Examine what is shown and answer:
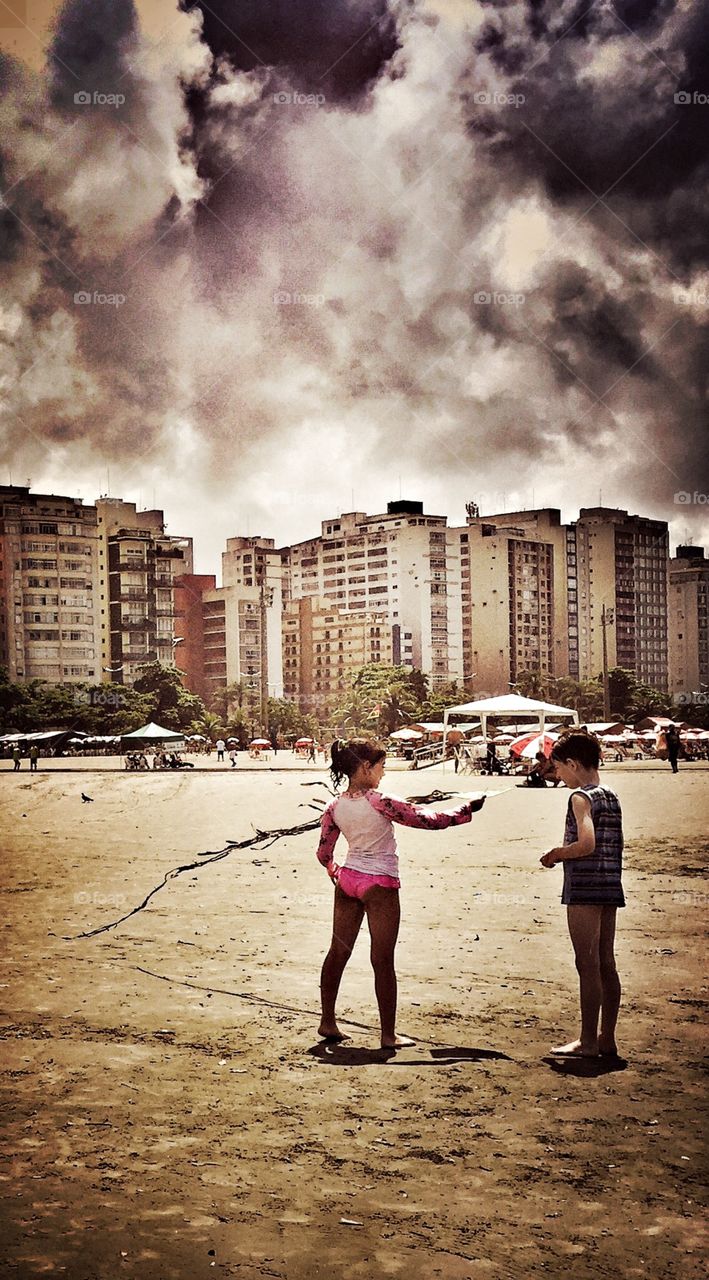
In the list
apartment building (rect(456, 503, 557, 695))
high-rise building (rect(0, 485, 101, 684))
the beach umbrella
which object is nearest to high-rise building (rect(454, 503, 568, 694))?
apartment building (rect(456, 503, 557, 695))

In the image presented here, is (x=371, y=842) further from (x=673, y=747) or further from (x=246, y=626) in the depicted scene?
(x=246, y=626)

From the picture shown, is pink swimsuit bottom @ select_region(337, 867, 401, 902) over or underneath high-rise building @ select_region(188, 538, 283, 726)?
underneath

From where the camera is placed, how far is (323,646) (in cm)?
6812

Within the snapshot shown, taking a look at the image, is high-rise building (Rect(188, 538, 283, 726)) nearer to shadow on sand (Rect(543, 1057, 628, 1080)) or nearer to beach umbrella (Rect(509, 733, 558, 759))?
beach umbrella (Rect(509, 733, 558, 759))

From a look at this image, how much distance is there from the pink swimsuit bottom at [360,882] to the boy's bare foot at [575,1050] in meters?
0.82

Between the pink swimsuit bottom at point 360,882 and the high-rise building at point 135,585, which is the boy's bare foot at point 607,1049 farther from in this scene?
the high-rise building at point 135,585

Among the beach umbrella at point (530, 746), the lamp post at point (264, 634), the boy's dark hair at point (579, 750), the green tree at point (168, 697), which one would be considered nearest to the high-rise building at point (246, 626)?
the lamp post at point (264, 634)

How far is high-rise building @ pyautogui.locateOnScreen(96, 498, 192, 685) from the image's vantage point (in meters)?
41.4

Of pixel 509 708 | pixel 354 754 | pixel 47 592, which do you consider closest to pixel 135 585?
pixel 47 592

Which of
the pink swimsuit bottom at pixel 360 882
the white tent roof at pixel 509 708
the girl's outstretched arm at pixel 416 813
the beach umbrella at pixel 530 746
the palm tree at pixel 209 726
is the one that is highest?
the girl's outstretched arm at pixel 416 813

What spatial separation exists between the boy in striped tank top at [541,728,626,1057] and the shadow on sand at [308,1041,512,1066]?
41cm

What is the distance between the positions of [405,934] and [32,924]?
7.55ft

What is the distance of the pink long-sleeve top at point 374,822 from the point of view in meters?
4.22

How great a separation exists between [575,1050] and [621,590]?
39.3 metres
